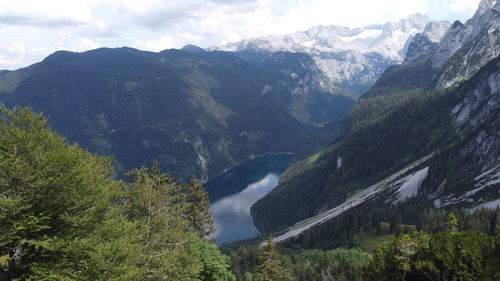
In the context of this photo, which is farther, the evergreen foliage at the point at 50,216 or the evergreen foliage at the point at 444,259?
the evergreen foliage at the point at 444,259

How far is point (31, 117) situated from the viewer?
2673 cm

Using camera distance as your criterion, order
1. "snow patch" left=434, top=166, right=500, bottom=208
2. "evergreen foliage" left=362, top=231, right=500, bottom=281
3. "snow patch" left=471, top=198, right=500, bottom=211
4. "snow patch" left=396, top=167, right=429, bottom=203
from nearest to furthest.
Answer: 1. "evergreen foliage" left=362, top=231, right=500, bottom=281
2. "snow patch" left=471, top=198, right=500, bottom=211
3. "snow patch" left=434, top=166, right=500, bottom=208
4. "snow patch" left=396, top=167, right=429, bottom=203

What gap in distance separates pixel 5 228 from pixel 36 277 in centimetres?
362

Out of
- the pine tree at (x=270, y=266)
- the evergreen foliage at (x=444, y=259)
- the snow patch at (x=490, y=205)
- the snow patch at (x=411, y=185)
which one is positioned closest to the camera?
the evergreen foliage at (x=444, y=259)

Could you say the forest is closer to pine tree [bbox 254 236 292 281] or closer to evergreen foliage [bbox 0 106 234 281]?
evergreen foliage [bbox 0 106 234 281]

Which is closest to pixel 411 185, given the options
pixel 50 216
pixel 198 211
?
pixel 198 211

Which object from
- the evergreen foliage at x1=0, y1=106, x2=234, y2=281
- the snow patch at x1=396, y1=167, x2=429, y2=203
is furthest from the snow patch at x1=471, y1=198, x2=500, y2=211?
the evergreen foliage at x1=0, y1=106, x2=234, y2=281

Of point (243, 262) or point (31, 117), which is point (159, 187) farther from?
point (243, 262)

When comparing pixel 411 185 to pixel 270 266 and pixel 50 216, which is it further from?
pixel 50 216

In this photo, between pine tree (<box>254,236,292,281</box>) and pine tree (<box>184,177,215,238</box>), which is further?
pine tree (<box>184,177,215,238</box>)

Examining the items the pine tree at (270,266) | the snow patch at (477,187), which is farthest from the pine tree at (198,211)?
the snow patch at (477,187)

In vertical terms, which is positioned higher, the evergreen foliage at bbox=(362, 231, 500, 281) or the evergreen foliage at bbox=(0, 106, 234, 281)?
the evergreen foliage at bbox=(0, 106, 234, 281)

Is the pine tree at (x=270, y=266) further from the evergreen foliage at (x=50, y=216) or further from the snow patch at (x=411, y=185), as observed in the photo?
the snow patch at (x=411, y=185)

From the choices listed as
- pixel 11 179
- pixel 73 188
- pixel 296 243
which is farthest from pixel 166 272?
pixel 296 243
